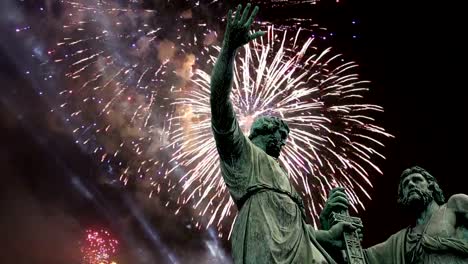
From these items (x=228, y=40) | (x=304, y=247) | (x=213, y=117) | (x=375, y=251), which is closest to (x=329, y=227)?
(x=375, y=251)

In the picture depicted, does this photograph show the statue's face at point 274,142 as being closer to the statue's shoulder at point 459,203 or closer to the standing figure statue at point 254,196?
the standing figure statue at point 254,196

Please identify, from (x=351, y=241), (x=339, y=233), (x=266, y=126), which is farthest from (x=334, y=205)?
(x=266, y=126)

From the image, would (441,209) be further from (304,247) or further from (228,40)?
(228,40)

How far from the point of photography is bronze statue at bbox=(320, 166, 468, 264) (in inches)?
333

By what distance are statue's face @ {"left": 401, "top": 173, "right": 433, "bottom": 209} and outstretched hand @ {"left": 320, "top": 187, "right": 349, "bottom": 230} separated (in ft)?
3.05

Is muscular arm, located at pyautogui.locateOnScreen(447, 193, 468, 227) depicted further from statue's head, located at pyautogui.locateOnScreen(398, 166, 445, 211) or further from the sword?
the sword

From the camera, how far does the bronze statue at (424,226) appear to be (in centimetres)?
846

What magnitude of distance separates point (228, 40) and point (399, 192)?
3.57m

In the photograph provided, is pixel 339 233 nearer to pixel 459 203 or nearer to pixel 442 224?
pixel 442 224

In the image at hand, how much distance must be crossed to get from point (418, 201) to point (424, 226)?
1.27 feet

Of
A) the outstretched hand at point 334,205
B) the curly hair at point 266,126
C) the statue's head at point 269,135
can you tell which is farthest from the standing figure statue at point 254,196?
the curly hair at point 266,126

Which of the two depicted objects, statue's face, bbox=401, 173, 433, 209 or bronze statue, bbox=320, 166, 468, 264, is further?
statue's face, bbox=401, 173, 433, 209

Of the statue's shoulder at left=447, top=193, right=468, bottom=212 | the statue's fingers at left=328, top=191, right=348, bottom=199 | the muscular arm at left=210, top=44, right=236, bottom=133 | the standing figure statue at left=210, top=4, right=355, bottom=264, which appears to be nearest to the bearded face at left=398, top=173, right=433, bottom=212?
the statue's shoulder at left=447, top=193, right=468, bottom=212

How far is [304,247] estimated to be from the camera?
799 cm
